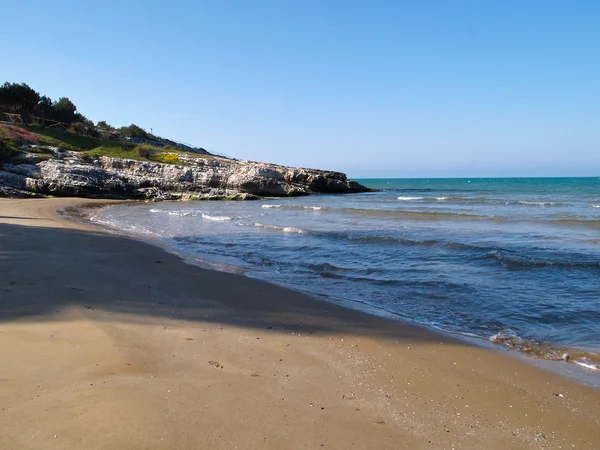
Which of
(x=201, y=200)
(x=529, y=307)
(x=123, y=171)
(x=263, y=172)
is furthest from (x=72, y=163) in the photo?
(x=529, y=307)

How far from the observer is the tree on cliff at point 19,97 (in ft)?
150

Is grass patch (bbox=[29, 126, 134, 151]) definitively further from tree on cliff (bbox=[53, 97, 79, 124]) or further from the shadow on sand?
the shadow on sand

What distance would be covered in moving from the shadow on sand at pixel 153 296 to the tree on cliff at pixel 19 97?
44.6m

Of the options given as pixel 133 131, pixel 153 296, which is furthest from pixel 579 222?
pixel 133 131

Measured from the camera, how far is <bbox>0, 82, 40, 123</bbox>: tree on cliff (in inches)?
1796

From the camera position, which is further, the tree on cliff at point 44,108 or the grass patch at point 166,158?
the tree on cliff at point 44,108

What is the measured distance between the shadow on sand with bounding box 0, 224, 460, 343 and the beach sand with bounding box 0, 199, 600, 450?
0.15 feet

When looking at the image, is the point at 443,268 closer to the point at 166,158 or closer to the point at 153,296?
the point at 153,296

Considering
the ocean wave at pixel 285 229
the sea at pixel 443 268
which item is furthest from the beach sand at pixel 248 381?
the ocean wave at pixel 285 229

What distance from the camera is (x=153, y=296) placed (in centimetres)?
705

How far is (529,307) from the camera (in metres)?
7.30

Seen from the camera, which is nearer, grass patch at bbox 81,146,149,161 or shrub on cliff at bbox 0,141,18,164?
shrub on cliff at bbox 0,141,18,164

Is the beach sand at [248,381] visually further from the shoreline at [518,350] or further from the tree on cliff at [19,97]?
the tree on cliff at [19,97]

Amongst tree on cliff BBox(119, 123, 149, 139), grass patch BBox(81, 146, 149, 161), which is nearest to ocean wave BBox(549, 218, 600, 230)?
grass patch BBox(81, 146, 149, 161)
